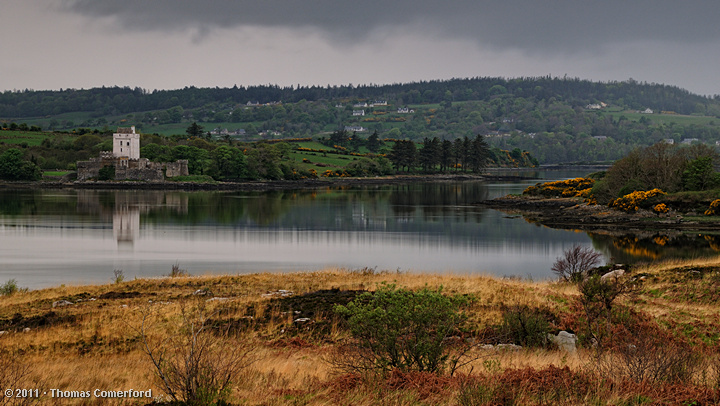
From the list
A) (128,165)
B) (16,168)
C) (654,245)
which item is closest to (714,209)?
(654,245)

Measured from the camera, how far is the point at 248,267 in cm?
3331

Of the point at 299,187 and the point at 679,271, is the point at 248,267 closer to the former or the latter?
the point at 679,271

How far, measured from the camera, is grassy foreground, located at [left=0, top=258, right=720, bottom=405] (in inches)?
367

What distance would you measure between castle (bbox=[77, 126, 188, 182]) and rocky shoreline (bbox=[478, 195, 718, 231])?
74.4 metres

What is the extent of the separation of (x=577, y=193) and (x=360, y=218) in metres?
30.3

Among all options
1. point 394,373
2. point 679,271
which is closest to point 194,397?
point 394,373

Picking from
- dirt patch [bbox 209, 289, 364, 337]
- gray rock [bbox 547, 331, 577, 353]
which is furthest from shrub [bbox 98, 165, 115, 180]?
gray rock [bbox 547, 331, 577, 353]

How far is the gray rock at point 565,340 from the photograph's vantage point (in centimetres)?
1451

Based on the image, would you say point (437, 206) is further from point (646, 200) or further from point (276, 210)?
point (646, 200)

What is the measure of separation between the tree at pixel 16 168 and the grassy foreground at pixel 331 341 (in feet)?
347

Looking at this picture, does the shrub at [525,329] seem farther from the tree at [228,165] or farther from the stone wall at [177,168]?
the tree at [228,165]

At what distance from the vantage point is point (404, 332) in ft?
36.8

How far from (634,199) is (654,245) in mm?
15479

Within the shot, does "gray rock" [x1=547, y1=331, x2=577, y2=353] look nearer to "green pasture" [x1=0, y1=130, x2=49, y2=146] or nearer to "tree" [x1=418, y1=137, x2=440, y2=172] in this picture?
"green pasture" [x1=0, y1=130, x2=49, y2=146]
